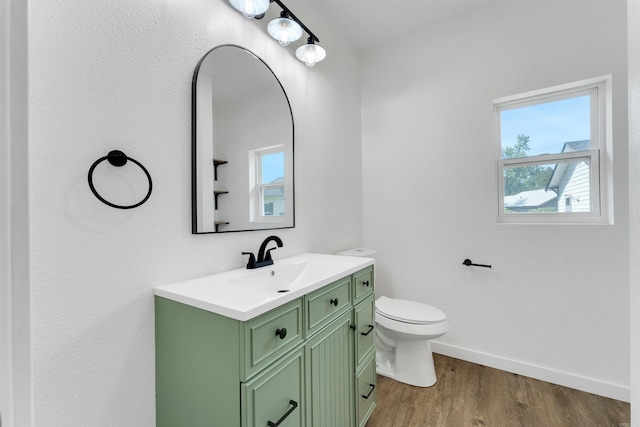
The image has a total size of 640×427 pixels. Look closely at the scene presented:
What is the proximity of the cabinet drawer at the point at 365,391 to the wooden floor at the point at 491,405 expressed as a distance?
0.42 ft

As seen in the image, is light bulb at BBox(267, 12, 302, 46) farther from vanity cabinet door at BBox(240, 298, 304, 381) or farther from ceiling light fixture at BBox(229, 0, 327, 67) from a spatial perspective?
vanity cabinet door at BBox(240, 298, 304, 381)

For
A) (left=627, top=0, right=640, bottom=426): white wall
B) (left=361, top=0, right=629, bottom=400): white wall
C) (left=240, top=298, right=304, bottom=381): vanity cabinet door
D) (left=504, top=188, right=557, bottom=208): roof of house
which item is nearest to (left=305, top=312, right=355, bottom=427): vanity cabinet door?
(left=240, top=298, right=304, bottom=381): vanity cabinet door

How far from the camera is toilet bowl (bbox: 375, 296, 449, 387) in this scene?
1.72m

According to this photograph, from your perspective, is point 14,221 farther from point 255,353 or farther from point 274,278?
point 274,278

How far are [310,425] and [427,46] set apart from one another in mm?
2758

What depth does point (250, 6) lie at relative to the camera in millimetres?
1236

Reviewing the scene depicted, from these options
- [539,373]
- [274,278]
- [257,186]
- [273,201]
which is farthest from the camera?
[539,373]

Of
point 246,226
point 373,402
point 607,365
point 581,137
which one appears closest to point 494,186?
point 581,137

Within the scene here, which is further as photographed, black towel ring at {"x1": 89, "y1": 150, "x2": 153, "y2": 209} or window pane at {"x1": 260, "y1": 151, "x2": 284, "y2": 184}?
window pane at {"x1": 260, "y1": 151, "x2": 284, "y2": 184}

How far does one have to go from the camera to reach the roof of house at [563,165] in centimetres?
182

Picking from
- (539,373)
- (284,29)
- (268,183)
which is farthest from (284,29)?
(539,373)

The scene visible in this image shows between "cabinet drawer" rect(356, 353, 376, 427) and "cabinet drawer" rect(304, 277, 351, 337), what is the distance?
42cm

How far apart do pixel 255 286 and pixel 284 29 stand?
4.64ft

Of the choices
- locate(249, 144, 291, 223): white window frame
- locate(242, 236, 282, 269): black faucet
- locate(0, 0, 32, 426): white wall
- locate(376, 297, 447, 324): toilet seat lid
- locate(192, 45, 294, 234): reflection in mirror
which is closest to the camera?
locate(0, 0, 32, 426): white wall
